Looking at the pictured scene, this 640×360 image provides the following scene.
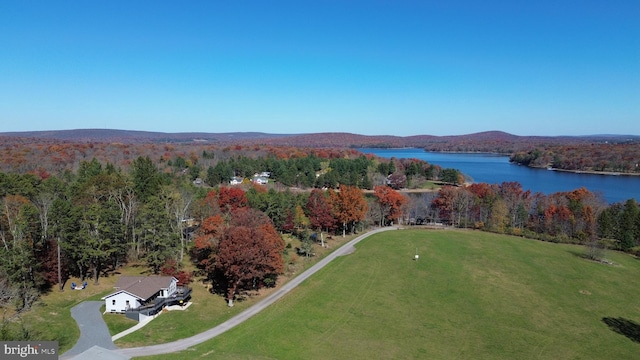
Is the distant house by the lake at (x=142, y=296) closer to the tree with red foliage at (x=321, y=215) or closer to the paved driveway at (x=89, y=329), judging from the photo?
the paved driveway at (x=89, y=329)

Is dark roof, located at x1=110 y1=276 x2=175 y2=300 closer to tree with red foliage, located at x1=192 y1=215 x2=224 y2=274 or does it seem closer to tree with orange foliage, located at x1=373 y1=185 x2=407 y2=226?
tree with red foliage, located at x1=192 y1=215 x2=224 y2=274

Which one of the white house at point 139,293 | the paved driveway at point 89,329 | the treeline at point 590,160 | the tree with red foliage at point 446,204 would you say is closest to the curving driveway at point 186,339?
the paved driveway at point 89,329

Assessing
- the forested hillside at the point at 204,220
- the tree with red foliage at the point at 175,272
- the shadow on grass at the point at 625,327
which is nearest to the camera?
the shadow on grass at the point at 625,327

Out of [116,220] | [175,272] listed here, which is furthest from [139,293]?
[116,220]

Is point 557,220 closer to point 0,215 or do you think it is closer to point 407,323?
point 407,323

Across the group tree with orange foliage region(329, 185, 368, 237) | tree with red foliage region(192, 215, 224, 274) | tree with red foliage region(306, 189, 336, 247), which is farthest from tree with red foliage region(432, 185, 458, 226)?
tree with red foliage region(192, 215, 224, 274)

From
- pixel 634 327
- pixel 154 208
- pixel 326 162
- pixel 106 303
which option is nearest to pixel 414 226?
pixel 634 327
